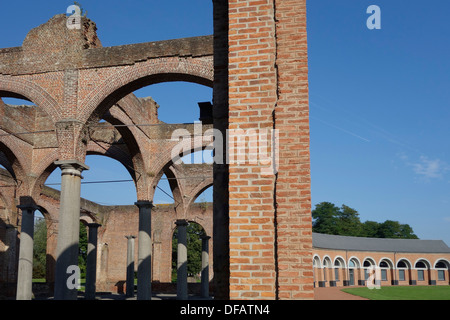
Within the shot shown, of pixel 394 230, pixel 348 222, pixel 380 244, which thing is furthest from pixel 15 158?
pixel 394 230

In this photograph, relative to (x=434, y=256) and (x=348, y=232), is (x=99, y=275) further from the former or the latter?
(x=348, y=232)

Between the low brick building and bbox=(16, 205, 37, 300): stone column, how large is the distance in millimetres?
30461

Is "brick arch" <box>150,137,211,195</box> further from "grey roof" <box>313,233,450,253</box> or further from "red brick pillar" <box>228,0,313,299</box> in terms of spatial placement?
"grey roof" <box>313,233,450,253</box>

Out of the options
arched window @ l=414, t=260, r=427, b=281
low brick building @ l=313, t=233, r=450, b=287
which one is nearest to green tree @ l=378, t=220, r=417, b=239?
low brick building @ l=313, t=233, r=450, b=287

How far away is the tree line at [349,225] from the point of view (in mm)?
66250

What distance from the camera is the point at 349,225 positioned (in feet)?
221

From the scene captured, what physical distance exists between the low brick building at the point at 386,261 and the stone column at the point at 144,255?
28131 mm

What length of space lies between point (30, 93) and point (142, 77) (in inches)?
131

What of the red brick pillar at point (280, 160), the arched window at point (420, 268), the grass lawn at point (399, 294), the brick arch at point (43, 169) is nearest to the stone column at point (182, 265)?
the brick arch at point (43, 169)

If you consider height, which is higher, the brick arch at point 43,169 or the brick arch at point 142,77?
the brick arch at point 142,77

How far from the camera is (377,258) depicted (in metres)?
44.9

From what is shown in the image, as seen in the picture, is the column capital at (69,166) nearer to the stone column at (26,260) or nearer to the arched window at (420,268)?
the stone column at (26,260)

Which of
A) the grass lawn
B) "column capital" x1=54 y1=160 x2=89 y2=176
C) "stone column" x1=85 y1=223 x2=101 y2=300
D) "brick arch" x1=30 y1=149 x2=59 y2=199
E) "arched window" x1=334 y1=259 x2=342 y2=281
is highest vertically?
"brick arch" x1=30 y1=149 x2=59 y2=199

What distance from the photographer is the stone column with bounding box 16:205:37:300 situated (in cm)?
1437
